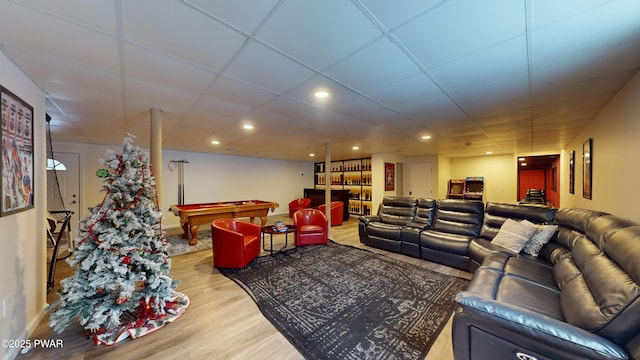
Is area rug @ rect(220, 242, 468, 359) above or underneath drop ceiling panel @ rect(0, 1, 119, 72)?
underneath

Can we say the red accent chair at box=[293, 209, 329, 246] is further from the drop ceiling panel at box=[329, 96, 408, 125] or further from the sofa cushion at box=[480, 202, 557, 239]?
the sofa cushion at box=[480, 202, 557, 239]

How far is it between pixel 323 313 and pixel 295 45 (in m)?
2.46

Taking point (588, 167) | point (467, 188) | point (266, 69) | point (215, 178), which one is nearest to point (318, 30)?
point (266, 69)

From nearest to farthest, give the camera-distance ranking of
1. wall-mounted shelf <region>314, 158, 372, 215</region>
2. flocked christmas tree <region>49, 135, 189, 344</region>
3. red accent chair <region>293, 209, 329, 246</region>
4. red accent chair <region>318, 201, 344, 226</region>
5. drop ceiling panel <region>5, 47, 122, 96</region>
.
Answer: drop ceiling panel <region>5, 47, 122, 96</region>
flocked christmas tree <region>49, 135, 189, 344</region>
red accent chair <region>293, 209, 329, 246</region>
red accent chair <region>318, 201, 344, 226</region>
wall-mounted shelf <region>314, 158, 372, 215</region>

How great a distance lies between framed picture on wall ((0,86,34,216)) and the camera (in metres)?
1.68

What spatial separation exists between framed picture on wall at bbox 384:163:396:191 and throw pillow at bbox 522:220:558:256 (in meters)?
4.91

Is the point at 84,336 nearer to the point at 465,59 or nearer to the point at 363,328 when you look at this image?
the point at 363,328

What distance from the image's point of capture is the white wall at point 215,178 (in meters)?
5.72

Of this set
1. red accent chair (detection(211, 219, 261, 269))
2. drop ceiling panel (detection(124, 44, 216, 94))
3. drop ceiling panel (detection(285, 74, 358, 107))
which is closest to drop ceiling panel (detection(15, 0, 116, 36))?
drop ceiling panel (detection(124, 44, 216, 94))

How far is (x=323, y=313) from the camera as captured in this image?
7.76ft

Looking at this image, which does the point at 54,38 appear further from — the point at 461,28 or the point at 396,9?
the point at 461,28

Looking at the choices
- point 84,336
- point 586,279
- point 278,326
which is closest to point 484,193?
point 586,279

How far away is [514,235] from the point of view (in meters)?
3.02

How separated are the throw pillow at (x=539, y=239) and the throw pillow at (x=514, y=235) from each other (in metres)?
0.05
